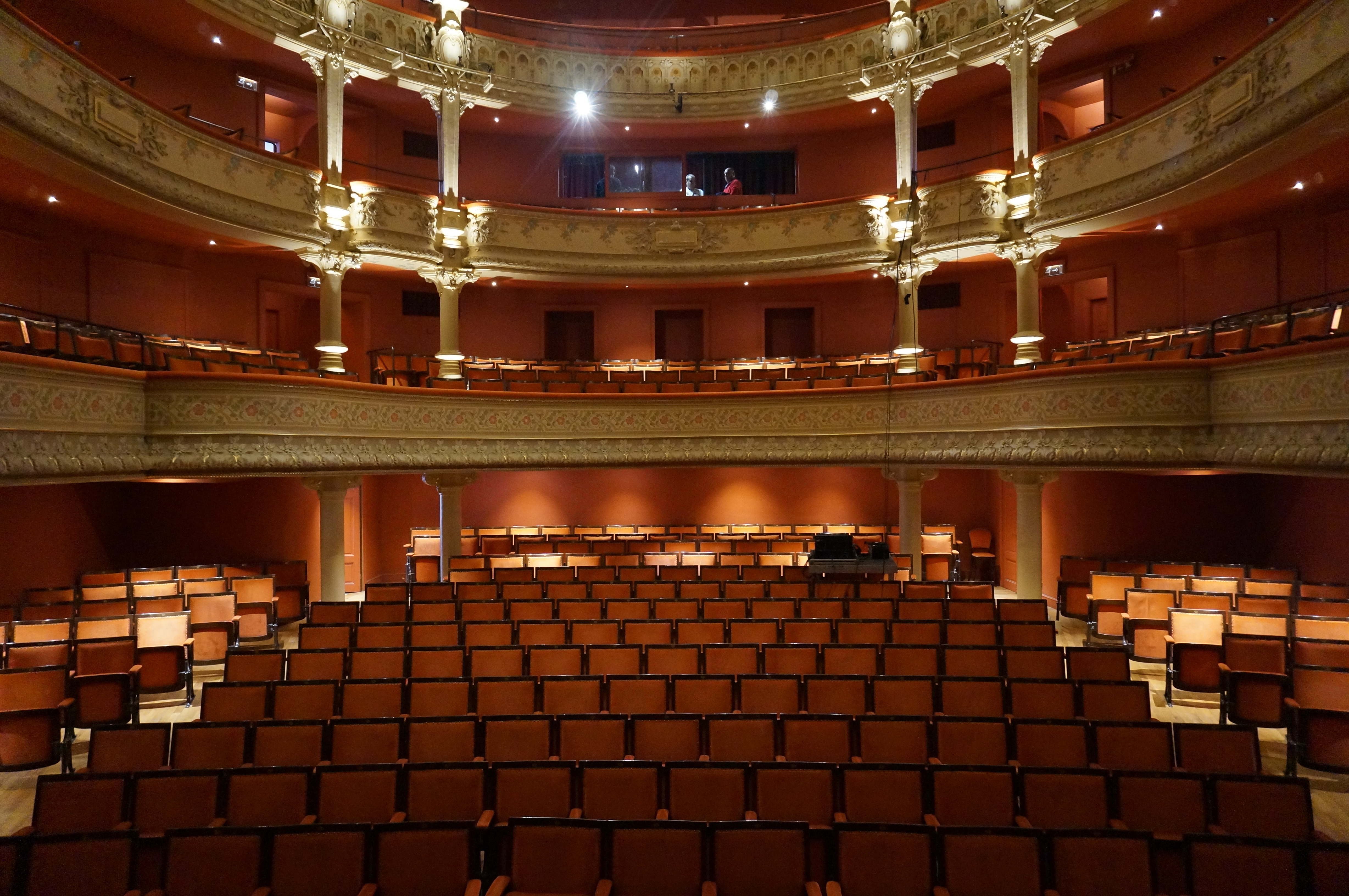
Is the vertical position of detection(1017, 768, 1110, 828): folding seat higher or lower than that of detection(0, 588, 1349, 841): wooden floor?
higher

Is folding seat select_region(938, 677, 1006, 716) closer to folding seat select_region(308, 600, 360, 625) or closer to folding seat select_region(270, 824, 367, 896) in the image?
folding seat select_region(270, 824, 367, 896)

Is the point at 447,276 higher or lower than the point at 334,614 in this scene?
higher

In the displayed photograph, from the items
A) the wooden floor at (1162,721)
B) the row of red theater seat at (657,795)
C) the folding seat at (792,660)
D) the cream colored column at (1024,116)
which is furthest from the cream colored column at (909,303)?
the row of red theater seat at (657,795)

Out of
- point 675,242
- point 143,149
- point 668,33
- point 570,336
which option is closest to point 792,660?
point 143,149

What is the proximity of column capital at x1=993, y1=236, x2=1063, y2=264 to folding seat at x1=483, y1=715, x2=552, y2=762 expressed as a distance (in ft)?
31.4

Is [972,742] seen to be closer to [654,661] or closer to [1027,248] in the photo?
[654,661]

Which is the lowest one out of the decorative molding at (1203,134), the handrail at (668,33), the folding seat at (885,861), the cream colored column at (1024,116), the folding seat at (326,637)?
the folding seat at (885,861)

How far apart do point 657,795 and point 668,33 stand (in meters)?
14.2

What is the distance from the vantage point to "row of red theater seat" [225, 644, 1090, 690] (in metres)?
6.02

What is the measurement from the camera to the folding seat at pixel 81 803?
3.92 meters

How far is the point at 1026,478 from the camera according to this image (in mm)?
9781

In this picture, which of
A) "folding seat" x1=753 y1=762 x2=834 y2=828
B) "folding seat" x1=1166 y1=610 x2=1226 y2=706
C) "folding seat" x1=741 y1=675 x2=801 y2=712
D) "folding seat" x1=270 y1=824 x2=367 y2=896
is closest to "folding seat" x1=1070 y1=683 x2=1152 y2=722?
"folding seat" x1=1166 y1=610 x2=1226 y2=706

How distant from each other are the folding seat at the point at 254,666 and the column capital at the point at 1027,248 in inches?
402

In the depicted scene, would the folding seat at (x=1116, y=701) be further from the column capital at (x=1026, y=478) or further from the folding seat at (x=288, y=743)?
the folding seat at (x=288, y=743)
